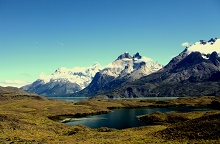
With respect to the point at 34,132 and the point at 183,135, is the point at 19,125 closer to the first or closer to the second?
the point at 34,132

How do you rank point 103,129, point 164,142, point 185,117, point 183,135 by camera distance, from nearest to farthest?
point 164,142 < point 183,135 < point 103,129 < point 185,117

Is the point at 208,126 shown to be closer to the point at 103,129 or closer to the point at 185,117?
the point at 103,129

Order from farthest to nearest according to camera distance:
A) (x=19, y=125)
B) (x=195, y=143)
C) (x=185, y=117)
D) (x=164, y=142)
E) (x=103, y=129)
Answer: (x=185, y=117) → (x=103, y=129) → (x=19, y=125) → (x=164, y=142) → (x=195, y=143)

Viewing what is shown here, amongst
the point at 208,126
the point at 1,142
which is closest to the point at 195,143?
the point at 208,126

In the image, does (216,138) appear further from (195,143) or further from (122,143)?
(122,143)

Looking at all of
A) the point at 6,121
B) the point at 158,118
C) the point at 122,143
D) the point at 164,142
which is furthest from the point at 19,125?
the point at 158,118

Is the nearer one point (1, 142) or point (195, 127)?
point (1, 142)

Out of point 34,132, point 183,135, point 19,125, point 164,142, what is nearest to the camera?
point 164,142

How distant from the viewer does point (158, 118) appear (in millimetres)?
156125

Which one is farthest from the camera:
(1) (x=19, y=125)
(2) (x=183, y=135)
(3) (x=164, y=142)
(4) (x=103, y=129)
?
(4) (x=103, y=129)

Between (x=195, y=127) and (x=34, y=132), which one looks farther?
Result: (x=34, y=132)

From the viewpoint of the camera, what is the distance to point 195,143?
61.3 meters

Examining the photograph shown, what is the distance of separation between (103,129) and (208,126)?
5059cm

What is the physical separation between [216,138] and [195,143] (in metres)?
6.15
